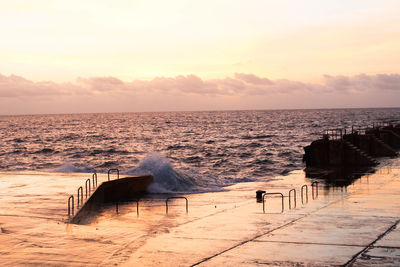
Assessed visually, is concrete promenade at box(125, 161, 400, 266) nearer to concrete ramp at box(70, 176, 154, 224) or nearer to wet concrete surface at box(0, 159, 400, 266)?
wet concrete surface at box(0, 159, 400, 266)

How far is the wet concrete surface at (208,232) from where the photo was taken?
11070 millimetres

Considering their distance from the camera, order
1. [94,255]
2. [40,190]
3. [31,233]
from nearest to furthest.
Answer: [94,255]
[31,233]
[40,190]

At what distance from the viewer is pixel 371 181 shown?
84.4 feet

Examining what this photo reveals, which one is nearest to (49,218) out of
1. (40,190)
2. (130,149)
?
(40,190)

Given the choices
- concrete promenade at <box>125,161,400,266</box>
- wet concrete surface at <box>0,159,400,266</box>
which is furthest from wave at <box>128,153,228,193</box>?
concrete promenade at <box>125,161,400,266</box>

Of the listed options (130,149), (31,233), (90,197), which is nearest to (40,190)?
(90,197)

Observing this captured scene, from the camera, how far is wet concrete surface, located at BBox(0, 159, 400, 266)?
36.3ft

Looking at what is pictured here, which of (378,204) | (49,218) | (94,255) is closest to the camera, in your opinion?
(94,255)

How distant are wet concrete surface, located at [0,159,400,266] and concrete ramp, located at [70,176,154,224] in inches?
20.5

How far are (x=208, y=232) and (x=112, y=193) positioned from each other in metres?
8.74

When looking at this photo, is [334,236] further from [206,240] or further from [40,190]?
[40,190]

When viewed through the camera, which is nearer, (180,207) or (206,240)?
(206,240)

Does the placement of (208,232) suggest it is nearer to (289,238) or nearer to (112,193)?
(289,238)

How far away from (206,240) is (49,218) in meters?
5.82
